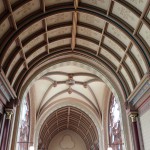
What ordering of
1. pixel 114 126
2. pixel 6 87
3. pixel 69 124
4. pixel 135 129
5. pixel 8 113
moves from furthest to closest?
pixel 69 124
pixel 114 126
pixel 135 129
pixel 8 113
pixel 6 87

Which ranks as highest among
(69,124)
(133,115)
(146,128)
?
(69,124)

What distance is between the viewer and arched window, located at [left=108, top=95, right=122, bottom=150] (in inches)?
508

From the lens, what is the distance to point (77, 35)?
8711 millimetres

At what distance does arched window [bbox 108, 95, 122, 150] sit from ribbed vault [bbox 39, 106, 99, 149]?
3.76 metres

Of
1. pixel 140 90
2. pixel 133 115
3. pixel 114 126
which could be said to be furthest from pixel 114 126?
pixel 140 90

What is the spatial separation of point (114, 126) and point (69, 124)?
11285mm

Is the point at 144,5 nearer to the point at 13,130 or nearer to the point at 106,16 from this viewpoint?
the point at 106,16

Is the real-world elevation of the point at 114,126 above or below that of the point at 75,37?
below

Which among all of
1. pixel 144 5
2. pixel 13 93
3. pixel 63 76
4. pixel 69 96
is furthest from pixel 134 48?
pixel 69 96

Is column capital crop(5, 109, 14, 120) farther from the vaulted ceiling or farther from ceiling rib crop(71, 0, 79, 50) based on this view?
ceiling rib crop(71, 0, 79, 50)

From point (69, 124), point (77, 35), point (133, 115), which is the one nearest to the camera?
point (133, 115)

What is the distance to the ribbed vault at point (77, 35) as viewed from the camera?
6.33 metres

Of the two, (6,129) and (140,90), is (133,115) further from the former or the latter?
(6,129)

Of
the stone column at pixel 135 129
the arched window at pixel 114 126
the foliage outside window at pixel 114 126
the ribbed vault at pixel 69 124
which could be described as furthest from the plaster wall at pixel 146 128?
the ribbed vault at pixel 69 124
